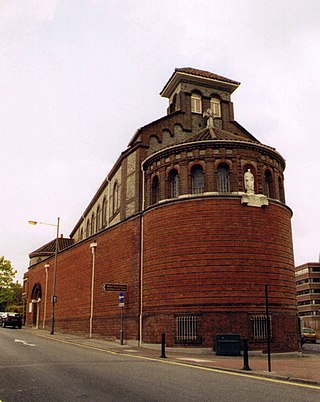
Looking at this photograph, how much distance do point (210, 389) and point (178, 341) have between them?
1294 centimetres

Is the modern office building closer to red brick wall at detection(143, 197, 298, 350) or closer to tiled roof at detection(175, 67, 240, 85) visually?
tiled roof at detection(175, 67, 240, 85)

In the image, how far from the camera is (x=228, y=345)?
1991 centimetres

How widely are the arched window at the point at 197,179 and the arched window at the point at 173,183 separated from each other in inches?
42.1

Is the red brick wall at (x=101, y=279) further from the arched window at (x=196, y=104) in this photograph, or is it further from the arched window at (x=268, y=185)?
the arched window at (x=196, y=104)

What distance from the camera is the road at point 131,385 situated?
8.80 m

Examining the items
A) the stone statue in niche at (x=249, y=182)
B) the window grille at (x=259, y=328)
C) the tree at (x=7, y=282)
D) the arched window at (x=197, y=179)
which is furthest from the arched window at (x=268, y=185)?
the tree at (x=7, y=282)

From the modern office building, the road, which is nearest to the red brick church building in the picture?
the road

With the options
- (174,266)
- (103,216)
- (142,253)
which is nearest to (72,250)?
(103,216)

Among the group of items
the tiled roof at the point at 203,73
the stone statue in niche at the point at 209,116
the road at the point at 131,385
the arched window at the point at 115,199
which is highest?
the tiled roof at the point at 203,73

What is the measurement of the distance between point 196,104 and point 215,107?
1.76m

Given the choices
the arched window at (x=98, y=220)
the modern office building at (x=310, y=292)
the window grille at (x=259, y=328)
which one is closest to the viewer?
the window grille at (x=259, y=328)

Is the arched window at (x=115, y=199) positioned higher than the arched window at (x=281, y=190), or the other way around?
the arched window at (x=115, y=199)

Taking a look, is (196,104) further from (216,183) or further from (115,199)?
(216,183)

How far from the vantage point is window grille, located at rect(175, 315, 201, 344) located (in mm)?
22062
